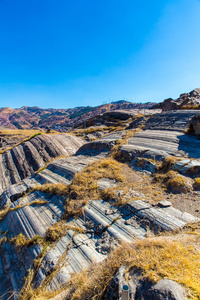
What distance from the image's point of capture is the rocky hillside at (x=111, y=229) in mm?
2002

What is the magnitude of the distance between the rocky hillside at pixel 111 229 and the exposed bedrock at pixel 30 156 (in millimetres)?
4021

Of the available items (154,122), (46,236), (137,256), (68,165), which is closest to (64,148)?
(68,165)

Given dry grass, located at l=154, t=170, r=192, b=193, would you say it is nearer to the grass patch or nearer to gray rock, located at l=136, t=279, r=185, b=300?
the grass patch

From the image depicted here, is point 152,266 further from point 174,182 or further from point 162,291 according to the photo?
point 174,182

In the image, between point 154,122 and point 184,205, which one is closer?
point 184,205

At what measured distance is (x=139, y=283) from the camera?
1.86 meters

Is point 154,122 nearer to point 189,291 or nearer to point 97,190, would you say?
point 97,190

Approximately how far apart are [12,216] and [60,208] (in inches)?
82.7

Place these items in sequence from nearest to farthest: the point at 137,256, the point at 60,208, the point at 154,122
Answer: the point at 137,256, the point at 60,208, the point at 154,122

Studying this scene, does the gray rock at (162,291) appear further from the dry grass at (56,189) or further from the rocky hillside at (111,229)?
the dry grass at (56,189)

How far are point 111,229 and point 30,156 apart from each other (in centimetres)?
1117

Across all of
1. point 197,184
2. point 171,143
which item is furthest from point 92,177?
point 171,143

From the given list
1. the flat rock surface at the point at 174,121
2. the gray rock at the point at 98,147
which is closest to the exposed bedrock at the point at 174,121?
the flat rock surface at the point at 174,121

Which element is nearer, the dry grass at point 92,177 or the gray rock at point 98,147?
the dry grass at point 92,177
